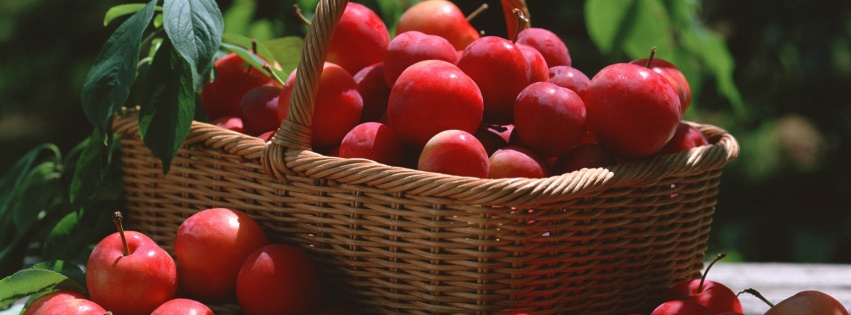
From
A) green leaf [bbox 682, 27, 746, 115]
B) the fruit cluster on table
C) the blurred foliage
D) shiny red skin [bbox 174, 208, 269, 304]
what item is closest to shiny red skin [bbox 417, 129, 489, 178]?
the fruit cluster on table

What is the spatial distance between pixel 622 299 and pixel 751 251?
5.86 ft

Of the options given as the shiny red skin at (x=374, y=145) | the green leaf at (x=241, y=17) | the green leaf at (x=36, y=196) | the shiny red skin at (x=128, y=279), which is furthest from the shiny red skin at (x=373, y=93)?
the green leaf at (x=241, y=17)

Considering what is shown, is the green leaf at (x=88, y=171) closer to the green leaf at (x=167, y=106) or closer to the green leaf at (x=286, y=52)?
the green leaf at (x=167, y=106)

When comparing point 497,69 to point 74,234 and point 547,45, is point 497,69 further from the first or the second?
point 74,234

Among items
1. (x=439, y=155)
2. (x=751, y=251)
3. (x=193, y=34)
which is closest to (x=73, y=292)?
(x=193, y=34)

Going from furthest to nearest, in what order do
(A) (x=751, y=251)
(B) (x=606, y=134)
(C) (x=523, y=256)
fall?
(A) (x=751, y=251) < (B) (x=606, y=134) < (C) (x=523, y=256)

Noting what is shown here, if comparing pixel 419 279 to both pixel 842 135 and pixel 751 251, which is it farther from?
pixel 842 135

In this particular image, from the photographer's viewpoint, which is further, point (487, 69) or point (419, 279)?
point (487, 69)

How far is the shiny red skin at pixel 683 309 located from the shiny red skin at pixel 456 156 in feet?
0.77

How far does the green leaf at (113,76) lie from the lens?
0.94 m

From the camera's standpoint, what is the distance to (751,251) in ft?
8.23

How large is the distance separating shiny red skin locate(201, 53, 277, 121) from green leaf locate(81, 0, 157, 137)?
21cm

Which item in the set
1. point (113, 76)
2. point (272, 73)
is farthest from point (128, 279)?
point (272, 73)

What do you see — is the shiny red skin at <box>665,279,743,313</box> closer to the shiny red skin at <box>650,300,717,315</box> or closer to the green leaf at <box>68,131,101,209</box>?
the shiny red skin at <box>650,300,717,315</box>
